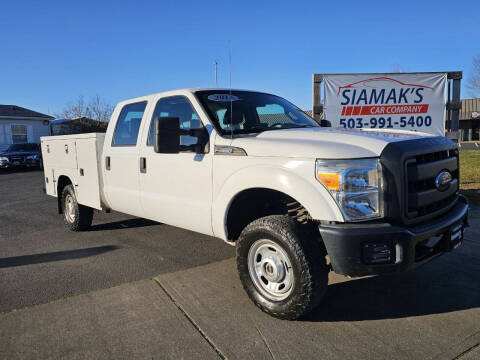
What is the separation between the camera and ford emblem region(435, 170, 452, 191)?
10.00 ft

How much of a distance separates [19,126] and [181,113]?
30.1m

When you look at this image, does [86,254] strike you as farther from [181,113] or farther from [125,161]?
[181,113]

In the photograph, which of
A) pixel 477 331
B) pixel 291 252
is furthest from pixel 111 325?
pixel 477 331

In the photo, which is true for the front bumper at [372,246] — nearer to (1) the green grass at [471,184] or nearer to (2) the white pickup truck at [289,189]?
(2) the white pickup truck at [289,189]

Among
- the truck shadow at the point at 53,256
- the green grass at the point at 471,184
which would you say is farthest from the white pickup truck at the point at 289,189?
the green grass at the point at 471,184

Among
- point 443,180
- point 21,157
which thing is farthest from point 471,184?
point 21,157

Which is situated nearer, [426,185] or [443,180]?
[426,185]

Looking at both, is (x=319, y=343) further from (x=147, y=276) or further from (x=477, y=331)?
(x=147, y=276)

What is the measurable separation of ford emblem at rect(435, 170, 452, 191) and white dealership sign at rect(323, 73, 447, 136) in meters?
5.06

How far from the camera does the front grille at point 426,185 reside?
2.81m

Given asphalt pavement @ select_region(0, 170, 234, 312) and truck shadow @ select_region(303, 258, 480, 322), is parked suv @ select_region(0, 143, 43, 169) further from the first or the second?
truck shadow @ select_region(303, 258, 480, 322)

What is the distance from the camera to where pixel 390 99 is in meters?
8.09

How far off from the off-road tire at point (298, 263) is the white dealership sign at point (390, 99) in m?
5.51

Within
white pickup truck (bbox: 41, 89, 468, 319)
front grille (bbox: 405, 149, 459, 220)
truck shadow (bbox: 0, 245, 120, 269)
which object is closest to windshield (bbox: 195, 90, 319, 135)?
white pickup truck (bbox: 41, 89, 468, 319)
